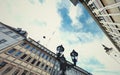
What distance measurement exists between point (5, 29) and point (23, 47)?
686 centimetres

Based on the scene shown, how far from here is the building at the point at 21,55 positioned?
24.7 metres

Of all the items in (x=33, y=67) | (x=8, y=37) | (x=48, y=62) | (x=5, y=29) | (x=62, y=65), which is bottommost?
(x=62, y=65)

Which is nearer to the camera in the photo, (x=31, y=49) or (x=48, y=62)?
(x=31, y=49)

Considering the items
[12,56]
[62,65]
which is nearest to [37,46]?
[12,56]

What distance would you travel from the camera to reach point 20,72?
86.4ft

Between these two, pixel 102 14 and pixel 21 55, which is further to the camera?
pixel 21 55

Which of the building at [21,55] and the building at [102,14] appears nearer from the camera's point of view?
the building at [102,14]

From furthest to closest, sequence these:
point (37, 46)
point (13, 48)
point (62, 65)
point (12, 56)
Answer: point (37, 46) → point (13, 48) → point (12, 56) → point (62, 65)

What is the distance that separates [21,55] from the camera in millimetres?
28391

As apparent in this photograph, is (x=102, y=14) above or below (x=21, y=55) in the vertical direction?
above

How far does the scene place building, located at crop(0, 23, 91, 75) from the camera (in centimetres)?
2471

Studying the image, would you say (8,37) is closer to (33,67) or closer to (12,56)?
(12,56)

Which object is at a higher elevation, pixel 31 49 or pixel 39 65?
pixel 31 49

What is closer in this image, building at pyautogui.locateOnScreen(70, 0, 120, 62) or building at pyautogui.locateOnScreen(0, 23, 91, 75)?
building at pyautogui.locateOnScreen(70, 0, 120, 62)
